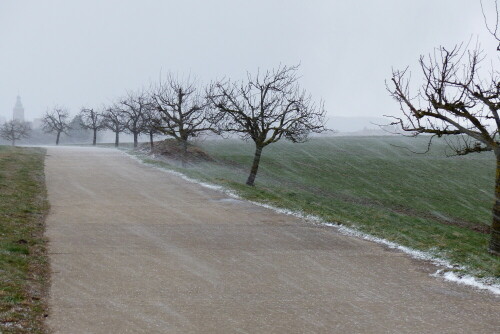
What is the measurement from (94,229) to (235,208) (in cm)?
446

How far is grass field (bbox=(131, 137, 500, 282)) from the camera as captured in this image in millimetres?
11734

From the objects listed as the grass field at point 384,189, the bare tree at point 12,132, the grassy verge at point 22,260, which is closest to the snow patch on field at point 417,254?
the grass field at point 384,189

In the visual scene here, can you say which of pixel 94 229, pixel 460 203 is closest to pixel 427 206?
pixel 460 203

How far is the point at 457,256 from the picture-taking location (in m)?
8.74

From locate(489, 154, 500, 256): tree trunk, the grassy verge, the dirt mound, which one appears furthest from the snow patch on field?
the dirt mound

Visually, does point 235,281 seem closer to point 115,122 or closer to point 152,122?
point 152,122

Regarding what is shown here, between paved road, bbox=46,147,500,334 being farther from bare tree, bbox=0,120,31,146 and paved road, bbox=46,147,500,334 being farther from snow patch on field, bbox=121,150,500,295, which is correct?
bare tree, bbox=0,120,31,146

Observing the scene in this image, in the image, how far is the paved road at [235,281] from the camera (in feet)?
18.4

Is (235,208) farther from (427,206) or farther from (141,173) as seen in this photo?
(427,206)

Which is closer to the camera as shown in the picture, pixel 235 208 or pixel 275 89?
pixel 235 208

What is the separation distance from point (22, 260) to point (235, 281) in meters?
3.52

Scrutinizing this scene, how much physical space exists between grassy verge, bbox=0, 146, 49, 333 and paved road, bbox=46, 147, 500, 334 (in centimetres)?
24

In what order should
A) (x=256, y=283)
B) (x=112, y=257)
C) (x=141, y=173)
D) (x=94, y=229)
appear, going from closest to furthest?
1. (x=256, y=283)
2. (x=112, y=257)
3. (x=94, y=229)
4. (x=141, y=173)

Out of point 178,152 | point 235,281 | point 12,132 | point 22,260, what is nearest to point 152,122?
point 178,152
